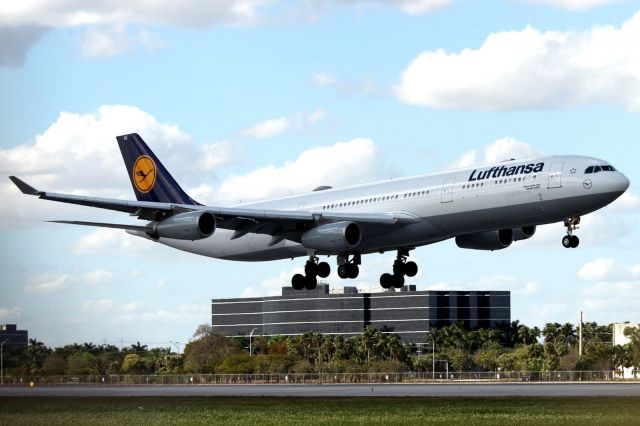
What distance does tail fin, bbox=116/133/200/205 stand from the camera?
9606cm

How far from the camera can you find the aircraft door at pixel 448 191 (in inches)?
2970

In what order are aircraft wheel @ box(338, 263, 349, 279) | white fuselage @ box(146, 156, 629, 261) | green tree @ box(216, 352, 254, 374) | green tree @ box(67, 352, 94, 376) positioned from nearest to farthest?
green tree @ box(67, 352, 94, 376), white fuselage @ box(146, 156, 629, 261), aircraft wheel @ box(338, 263, 349, 279), green tree @ box(216, 352, 254, 374)

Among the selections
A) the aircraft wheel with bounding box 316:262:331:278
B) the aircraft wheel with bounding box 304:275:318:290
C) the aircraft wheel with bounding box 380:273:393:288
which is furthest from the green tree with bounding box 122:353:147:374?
the aircraft wheel with bounding box 380:273:393:288

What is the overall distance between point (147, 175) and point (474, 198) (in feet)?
113

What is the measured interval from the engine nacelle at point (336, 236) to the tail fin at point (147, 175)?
18514 millimetres

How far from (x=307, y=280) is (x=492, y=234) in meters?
13.9

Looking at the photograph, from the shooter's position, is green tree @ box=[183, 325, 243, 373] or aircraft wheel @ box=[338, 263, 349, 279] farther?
green tree @ box=[183, 325, 243, 373]

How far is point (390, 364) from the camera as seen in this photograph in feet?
614

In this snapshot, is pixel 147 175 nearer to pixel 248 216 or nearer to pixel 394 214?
pixel 248 216

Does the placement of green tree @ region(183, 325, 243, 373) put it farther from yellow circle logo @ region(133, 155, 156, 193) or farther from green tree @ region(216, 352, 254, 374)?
yellow circle logo @ region(133, 155, 156, 193)

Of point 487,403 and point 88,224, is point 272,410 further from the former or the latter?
point 88,224

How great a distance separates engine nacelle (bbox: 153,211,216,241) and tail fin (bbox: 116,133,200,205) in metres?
17.1

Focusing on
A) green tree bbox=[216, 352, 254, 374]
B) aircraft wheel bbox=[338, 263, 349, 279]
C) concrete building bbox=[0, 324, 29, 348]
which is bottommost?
green tree bbox=[216, 352, 254, 374]

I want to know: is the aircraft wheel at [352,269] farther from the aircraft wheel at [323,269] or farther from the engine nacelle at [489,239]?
the engine nacelle at [489,239]
